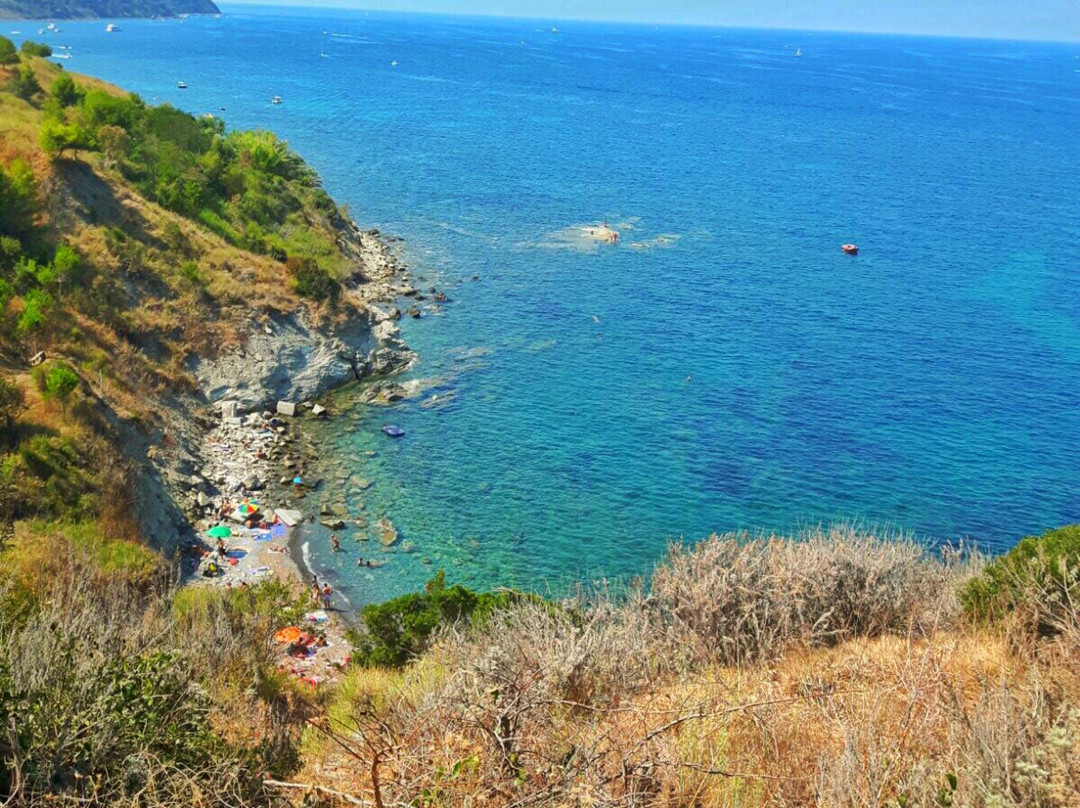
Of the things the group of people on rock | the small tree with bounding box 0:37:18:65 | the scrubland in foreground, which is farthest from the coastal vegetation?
the small tree with bounding box 0:37:18:65

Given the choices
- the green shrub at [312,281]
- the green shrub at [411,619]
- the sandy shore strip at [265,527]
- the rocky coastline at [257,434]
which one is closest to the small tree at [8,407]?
the rocky coastline at [257,434]

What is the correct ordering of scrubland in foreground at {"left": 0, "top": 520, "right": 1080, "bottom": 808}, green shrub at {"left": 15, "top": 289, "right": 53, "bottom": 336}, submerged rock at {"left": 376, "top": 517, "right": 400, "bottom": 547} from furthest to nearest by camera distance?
submerged rock at {"left": 376, "top": 517, "right": 400, "bottom": 547} < green shrub at {"left": 15, "top": 289, "right": 53, "bottom": 336} < scrubland in foreground at {"left": 0, "top": 520, "right": 1080, "bottom": 808}

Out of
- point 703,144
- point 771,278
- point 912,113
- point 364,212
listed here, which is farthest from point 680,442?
point 912,113

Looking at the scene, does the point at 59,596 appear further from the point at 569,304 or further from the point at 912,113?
the point at 912,113

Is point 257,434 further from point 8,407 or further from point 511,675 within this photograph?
point 511,675

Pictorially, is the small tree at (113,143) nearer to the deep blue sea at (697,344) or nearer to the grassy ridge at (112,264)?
the grassy ridge at (112,264)

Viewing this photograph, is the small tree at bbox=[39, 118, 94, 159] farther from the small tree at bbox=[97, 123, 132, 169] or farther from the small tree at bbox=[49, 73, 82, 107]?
the small tree at bbox=[49, 73, 82, 107]

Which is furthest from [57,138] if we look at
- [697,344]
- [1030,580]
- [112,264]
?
[1030,580]
